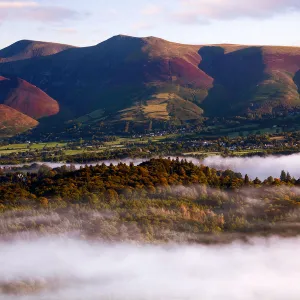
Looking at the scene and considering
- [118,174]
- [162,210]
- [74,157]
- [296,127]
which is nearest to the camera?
[162,210]

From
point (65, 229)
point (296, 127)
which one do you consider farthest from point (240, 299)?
point (296, 127)

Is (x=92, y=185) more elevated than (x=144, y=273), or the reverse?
(x=92, y=185)

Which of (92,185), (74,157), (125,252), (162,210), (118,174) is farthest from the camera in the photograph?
(74,157)

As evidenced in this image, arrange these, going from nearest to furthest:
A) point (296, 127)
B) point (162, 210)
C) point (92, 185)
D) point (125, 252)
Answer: point (125, 252) < point (162, 210) < point (92, 185) < point (296, 127)

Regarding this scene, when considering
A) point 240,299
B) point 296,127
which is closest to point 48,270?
point 240,299

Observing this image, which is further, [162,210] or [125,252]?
[162,210]

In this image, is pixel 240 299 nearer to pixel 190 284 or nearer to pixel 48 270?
pixel 190 284

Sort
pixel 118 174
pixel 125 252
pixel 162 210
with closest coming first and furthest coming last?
pixel 125 252 < pixel 162 210 < pixel 118 174

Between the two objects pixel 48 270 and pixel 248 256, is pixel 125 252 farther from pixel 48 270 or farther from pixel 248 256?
pixel 248 256

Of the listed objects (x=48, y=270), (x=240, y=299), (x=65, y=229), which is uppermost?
(x=65, y=229)
